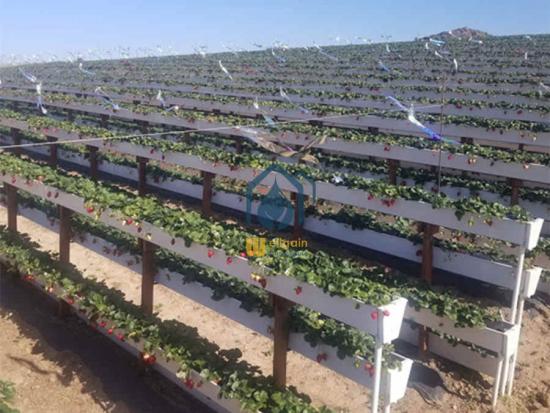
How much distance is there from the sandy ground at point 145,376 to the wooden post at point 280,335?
1.45 meters

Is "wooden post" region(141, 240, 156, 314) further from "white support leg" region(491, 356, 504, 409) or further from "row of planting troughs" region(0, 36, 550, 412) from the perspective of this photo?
"white support leg" region(491, 356, 504, 409)

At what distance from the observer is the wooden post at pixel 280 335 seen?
6661 millimetres

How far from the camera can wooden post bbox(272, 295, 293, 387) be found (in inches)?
262

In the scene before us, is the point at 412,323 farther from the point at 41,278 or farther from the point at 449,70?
the point at 449,70

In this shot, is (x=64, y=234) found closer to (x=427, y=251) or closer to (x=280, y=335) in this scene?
(x=280, y=335)

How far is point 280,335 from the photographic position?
6734 millimetres

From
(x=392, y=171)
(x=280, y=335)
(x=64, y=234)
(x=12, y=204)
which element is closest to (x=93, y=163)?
(x=12, y=204)

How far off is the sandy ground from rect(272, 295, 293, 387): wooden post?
4.76 feet

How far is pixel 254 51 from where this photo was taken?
66875 mm

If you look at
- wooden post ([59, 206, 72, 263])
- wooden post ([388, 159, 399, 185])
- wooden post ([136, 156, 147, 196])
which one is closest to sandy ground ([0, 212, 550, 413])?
wooden post ([59, 206, 72, 263])

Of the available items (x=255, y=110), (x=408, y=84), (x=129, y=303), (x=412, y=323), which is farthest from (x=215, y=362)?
(x=408, y=84)

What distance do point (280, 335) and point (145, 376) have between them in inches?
113

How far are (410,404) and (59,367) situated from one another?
18.6 ft

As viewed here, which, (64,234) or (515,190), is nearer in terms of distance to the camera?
(64,234)
